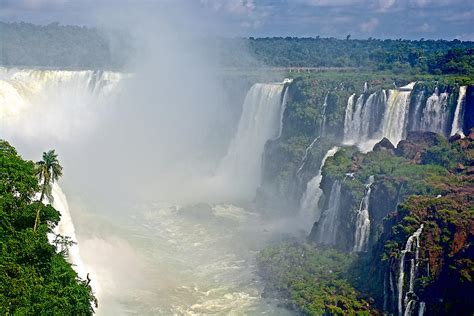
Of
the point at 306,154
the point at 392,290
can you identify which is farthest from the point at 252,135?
the point at 392,290

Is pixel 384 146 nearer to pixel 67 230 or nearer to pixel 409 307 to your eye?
pixel 409 307

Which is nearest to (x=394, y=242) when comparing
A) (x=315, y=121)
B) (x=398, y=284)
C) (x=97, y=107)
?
Result: (x=398, y=284)

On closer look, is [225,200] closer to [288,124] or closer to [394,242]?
[288,124]

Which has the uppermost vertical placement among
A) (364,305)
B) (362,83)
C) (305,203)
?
(362,83)

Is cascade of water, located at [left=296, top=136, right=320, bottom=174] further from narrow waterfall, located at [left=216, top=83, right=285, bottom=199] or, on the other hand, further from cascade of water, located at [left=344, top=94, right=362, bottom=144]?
narrow waterfall, located at [left=216, top=83, right=285, bottom=199]

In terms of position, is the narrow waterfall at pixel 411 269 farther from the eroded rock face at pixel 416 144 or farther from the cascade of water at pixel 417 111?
the cascade of water at pixel 417 111

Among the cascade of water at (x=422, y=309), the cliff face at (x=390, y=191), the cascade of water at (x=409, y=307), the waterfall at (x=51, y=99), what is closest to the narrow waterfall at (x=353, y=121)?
the cliff face at (x=390, y=191)

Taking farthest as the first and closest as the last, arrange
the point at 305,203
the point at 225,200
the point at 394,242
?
the point at 225,200 → the point at 305,203 → the point at 394,242
